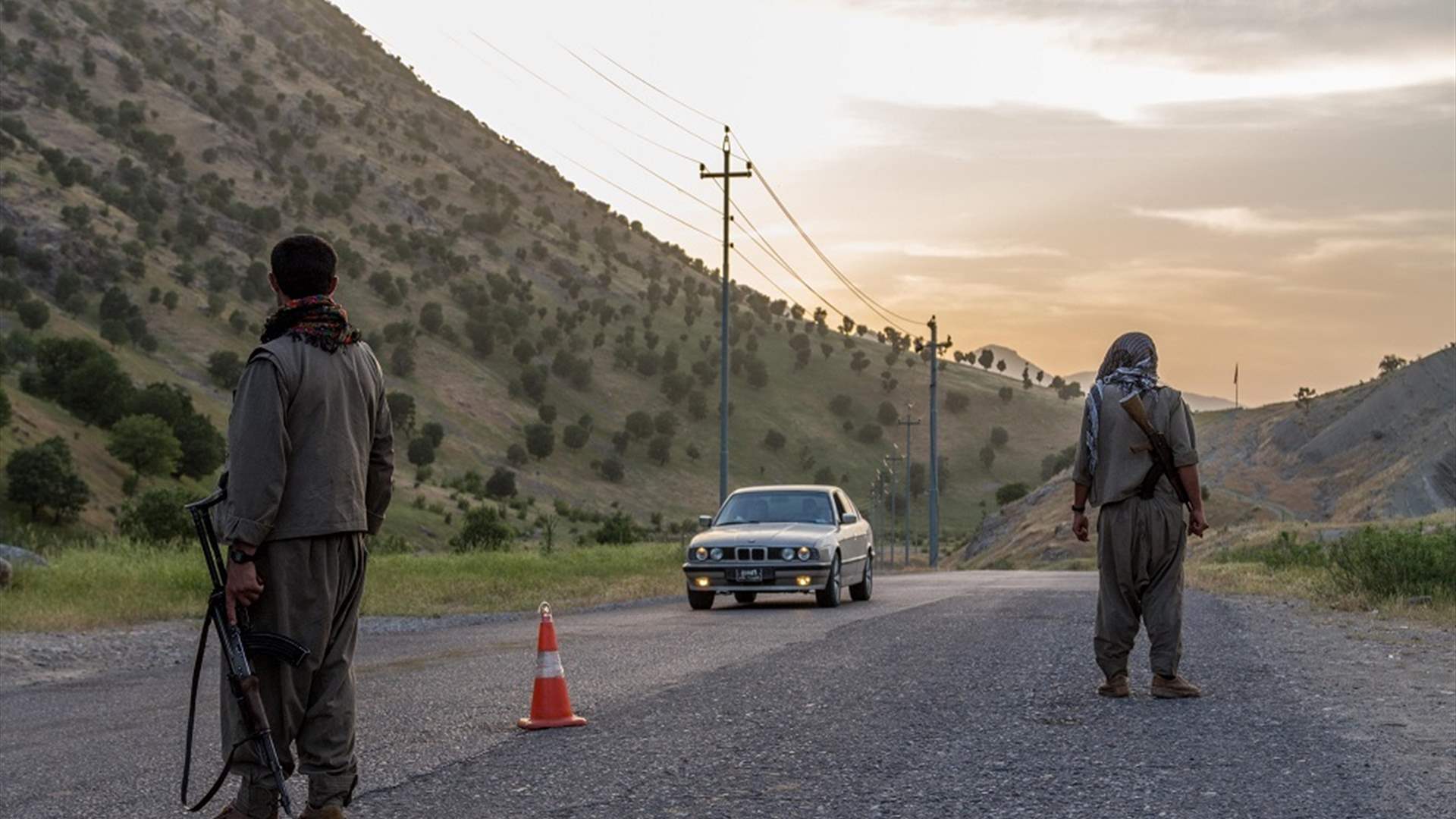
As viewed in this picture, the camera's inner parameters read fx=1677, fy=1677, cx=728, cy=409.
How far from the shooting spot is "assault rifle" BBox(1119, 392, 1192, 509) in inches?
418

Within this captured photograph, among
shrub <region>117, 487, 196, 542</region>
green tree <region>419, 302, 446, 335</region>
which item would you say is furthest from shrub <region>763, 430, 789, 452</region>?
shrub <region>117, 487, 196, 542</region>

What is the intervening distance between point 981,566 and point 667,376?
55357 millimetres

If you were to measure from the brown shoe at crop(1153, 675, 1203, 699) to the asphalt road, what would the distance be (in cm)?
16

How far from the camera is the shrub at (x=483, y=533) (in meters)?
58.2

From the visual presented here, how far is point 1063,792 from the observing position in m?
7.39

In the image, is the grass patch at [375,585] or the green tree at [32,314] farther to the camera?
the green tree at [32,314]

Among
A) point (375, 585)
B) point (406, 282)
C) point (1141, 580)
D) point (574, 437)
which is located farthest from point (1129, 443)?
point (406, 282)

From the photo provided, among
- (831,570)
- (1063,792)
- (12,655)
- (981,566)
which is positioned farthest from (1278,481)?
(1063,792)

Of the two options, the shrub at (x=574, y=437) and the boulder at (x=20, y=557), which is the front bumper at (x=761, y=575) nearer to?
the boulder at (x=20, y=557)

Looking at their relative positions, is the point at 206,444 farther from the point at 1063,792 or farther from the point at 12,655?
the point at 1063,792

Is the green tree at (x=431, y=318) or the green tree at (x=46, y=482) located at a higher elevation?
the green tree at (x=431, y=318)

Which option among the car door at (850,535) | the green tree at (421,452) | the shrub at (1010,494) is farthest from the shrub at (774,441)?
the car door at (850,535)

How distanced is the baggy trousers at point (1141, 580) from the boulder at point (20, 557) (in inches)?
840

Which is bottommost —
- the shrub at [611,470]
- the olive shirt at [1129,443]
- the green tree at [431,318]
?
the olive shirt at [1129,443]
